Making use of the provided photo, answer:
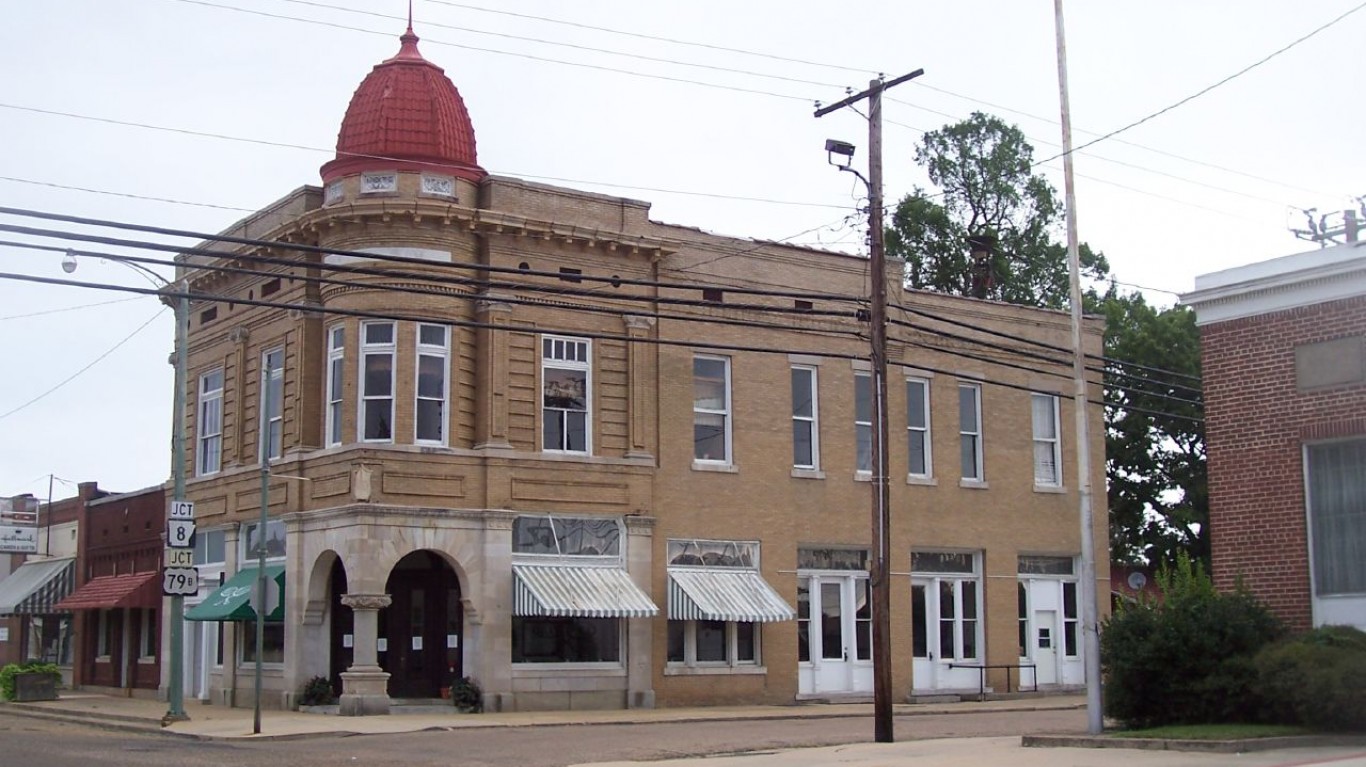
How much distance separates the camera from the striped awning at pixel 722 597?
3366cm

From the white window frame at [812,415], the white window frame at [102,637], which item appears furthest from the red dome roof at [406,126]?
the white window frame at [102,637]

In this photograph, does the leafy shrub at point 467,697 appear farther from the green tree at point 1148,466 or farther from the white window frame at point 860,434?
the green tree at point 1148,466

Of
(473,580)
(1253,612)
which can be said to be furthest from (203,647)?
(1253,612)

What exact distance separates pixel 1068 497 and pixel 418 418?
18.6m

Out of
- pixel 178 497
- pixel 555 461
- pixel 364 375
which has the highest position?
pixel 364 375

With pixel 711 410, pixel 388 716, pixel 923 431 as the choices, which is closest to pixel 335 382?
pixel 388 716

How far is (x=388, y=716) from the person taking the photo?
30125mm

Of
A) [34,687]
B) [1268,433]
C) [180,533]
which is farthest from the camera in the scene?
[34,687]

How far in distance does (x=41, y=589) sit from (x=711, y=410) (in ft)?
77.4

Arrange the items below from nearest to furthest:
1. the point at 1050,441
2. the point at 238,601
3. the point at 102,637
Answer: the point at 238,601
the point at 1050,441
the point at 102,637

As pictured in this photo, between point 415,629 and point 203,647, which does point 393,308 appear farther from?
point 203,647

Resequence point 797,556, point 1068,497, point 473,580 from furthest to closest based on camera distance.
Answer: point 1068,497 → point 797,556 → point 473,580

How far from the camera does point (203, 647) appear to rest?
37.5 metres

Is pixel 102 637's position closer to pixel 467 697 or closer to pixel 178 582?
pixel 178 582
